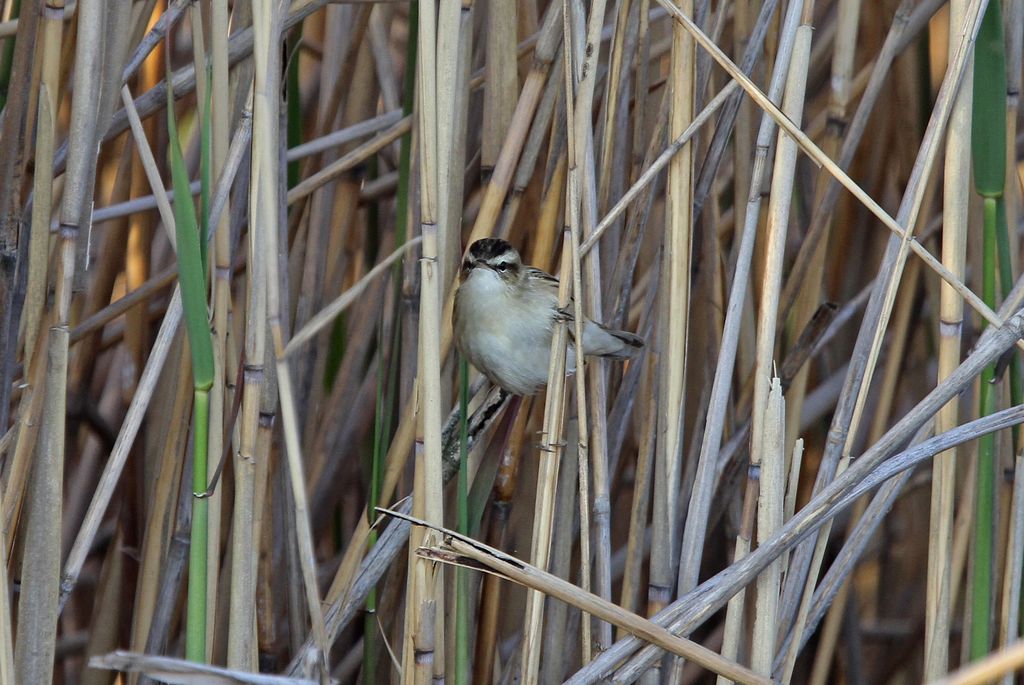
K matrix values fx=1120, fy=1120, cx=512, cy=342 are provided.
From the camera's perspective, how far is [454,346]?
2.03 metres

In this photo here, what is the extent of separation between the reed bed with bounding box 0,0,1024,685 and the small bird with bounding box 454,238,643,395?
6 cm

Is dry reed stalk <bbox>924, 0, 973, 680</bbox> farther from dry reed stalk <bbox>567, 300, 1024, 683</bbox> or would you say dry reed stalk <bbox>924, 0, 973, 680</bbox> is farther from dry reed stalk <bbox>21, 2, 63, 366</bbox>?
dry reed stalk <bbox>21, 2, 63, 366</bbox>

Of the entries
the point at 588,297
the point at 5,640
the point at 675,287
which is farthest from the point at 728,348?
the point at 5,640

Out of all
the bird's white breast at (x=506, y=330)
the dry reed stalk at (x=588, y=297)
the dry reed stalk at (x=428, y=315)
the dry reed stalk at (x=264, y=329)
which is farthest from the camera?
the bird's white breast at (x=506, y=330)

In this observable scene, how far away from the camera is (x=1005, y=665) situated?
0.69 m

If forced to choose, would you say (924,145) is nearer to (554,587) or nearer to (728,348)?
(728,348)

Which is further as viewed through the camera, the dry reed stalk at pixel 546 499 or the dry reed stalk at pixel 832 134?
the dry reed stalk at pixel 832 134

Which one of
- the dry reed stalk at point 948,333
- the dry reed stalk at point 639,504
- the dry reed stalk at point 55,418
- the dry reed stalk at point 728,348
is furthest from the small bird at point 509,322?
the dry reed stalk at point 55,418

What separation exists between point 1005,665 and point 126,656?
793 mm

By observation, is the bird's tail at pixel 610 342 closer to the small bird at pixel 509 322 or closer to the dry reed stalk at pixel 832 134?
the small bird at pixel 509 322

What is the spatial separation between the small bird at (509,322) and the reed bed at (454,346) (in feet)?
0.20

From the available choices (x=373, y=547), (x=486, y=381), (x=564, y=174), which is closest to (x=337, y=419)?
(x=486, y=381)

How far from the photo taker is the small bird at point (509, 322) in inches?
74.7

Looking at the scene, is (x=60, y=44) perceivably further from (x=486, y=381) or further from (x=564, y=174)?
(x=486, y=381)
